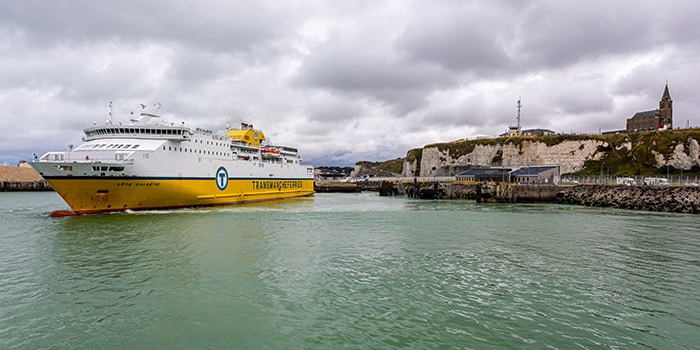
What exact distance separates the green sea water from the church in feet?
347

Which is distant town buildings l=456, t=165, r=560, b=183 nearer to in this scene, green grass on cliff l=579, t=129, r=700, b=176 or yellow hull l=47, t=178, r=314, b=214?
green grass on cliff l=579, t=129, r=700, b=176

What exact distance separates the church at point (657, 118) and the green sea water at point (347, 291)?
10585cm

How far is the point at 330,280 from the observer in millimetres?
10336

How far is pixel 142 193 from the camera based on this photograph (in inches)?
1089

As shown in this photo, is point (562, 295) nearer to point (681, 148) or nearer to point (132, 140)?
point (132, 140)

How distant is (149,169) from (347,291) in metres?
24.5

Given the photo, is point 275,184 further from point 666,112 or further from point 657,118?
point 666,112

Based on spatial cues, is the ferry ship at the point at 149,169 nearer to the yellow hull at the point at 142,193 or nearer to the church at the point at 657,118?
the yellow hull at the point at 142,193

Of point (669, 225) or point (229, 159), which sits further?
point (229, 159)

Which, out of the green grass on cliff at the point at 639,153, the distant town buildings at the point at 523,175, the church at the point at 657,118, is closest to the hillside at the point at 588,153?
the green grass on cliff at the point at 639,153

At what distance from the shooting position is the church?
97.4 metres

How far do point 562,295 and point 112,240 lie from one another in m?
17.9

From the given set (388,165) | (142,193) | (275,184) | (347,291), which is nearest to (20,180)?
(275,184)

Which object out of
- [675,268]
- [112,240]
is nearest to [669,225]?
[675,268]
